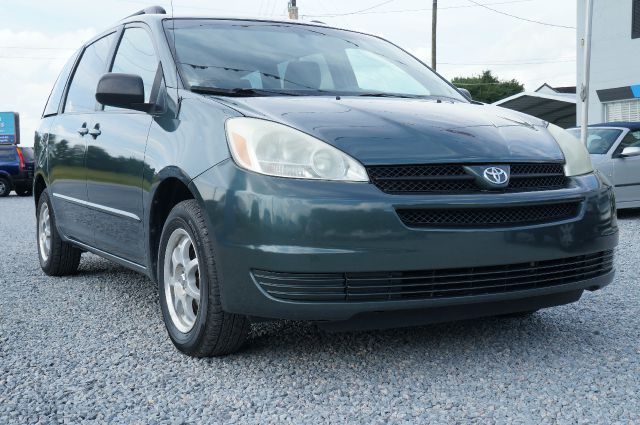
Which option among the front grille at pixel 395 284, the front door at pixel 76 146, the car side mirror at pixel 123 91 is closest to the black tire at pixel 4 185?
the front door at pixel 76 146

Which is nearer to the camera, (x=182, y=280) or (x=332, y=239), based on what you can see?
(x=332, y=239)

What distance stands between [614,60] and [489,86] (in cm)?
5230

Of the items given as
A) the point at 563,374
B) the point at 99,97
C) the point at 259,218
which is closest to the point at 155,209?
the point at 99,97

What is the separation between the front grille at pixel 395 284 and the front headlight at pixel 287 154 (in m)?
0.38

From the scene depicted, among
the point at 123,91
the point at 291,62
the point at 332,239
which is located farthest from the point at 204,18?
the point at 332,239

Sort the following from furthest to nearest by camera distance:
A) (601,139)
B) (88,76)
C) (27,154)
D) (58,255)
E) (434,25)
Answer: (434,25)
(27,154)
(601,139)
(58,255)
(88,76)

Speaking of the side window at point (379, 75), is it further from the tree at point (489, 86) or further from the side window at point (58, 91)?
the tree at point (489, 86)

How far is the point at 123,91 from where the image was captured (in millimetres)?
3668

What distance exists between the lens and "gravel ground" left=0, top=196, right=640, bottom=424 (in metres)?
2.69

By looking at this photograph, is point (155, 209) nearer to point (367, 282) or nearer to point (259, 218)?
point (259, 218)

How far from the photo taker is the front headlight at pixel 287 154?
2924 mm

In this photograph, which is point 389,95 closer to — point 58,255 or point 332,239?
point 332,239

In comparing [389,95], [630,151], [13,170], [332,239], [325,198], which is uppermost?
[389,95]

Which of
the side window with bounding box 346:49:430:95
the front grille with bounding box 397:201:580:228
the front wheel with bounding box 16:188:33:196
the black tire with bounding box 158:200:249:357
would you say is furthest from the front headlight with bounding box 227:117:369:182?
the front wheel with bounding box 16:188:33:196
